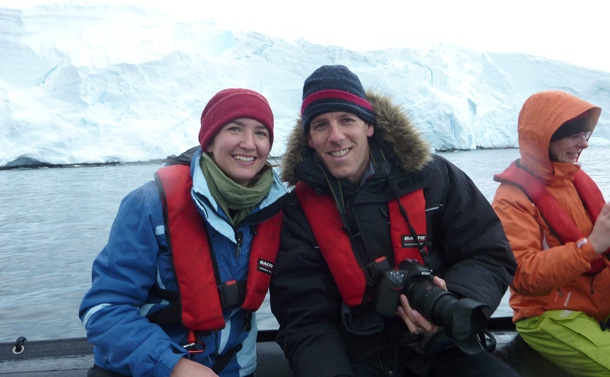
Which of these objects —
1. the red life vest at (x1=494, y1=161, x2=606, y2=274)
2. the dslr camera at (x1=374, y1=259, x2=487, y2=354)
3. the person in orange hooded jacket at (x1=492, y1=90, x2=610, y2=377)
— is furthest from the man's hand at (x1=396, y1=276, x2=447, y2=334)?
the red life vest at (x1=494, y1=161, x2=606, y2=274)

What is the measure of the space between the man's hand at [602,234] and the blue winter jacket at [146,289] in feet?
3.59

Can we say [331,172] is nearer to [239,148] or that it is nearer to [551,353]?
[239,148]

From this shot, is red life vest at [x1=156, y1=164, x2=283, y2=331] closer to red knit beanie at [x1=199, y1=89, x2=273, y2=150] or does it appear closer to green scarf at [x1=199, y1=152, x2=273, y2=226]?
green scarf at [x1=199, y1=152, x2=273, y2=226]

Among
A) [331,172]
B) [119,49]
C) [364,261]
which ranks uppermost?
[331,172]

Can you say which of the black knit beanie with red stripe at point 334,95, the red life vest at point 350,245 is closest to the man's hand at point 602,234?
the red life vest at point 350,245

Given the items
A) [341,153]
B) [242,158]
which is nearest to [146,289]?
[242,158]

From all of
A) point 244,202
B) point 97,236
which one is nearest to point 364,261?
point 244,202

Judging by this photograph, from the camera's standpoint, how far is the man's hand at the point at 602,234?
1440 millimetres

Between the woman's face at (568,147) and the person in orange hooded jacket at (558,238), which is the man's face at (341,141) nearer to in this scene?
the person in orange hooded jacket at (558,238)

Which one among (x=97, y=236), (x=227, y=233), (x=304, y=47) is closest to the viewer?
(x=227, y=233)

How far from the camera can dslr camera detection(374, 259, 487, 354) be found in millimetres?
994

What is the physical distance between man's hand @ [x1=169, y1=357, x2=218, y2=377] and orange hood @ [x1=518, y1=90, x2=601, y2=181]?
1.39 m

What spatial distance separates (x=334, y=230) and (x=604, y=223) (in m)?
0.91

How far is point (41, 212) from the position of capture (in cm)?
970
